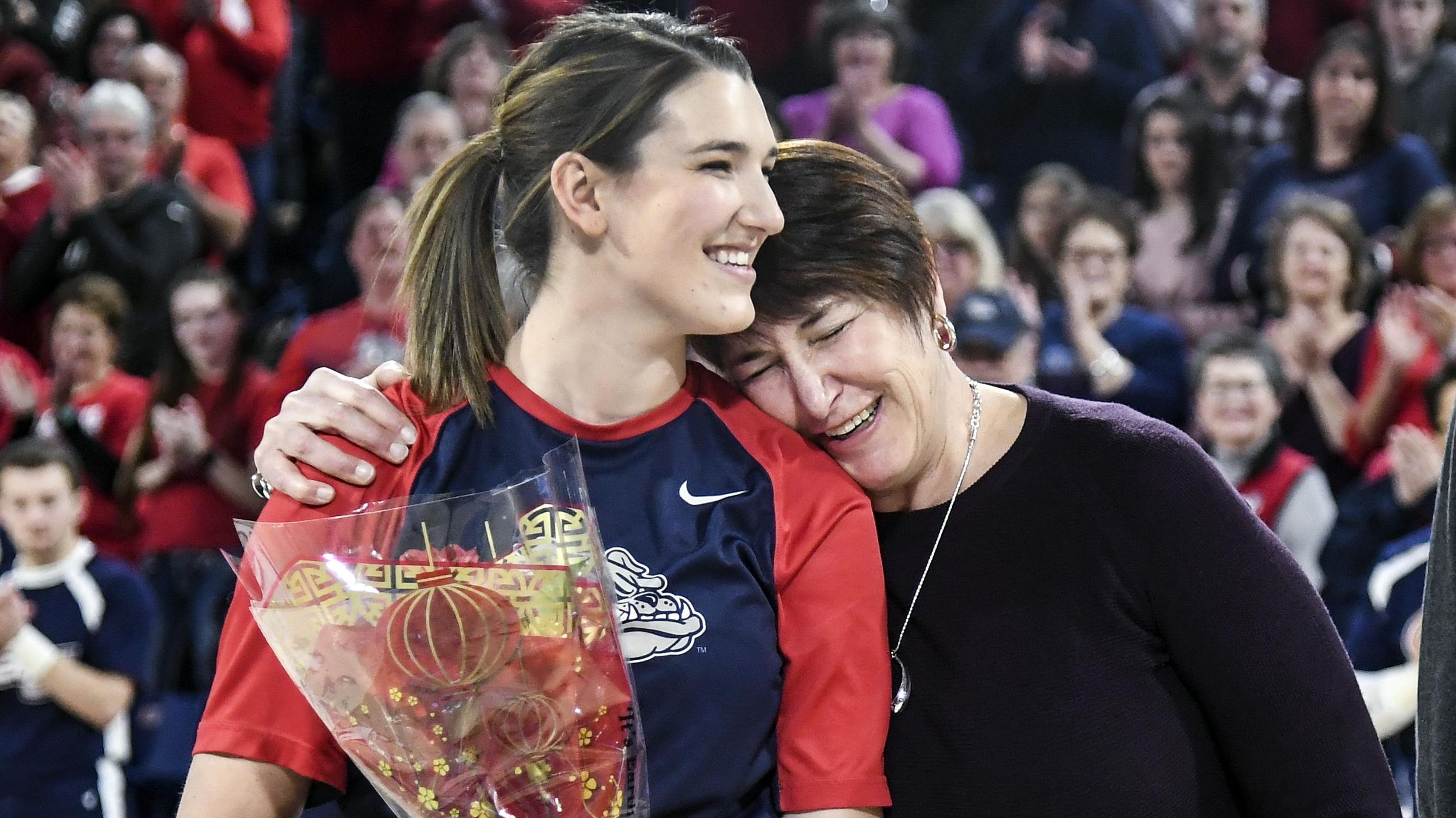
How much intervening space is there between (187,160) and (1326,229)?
4201 millimetres

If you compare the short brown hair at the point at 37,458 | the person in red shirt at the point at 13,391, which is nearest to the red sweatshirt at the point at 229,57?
the person in red shirt at the point at 13,391

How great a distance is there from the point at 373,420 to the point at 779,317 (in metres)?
0.49

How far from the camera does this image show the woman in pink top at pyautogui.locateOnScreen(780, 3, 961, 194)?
20.9 ft

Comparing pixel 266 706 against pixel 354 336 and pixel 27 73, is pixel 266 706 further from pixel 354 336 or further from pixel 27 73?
pixel 27 73

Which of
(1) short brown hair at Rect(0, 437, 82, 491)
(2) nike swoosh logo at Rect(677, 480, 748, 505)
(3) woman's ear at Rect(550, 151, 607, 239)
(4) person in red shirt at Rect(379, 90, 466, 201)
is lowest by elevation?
(1) short brown hair at Rect(0, 437, 82, 491)

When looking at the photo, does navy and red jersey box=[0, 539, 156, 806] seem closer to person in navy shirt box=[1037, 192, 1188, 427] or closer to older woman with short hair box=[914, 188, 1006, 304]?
older woman with short hair box=[914, 188, 1006, 304]

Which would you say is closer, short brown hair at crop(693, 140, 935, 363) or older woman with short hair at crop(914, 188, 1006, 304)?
short brown hair at crop(693, 140, 935, 363)

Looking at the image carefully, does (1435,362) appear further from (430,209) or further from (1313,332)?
(430,209)

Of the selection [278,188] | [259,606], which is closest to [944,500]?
[259,606]

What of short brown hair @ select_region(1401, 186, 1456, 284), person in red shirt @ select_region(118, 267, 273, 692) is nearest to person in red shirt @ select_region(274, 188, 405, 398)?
person in red shirt @ select_region(118, 267, 273, 692)

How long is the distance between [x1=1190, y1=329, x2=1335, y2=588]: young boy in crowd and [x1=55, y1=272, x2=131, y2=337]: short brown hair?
370cm

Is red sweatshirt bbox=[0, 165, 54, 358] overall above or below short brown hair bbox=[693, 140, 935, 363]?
below

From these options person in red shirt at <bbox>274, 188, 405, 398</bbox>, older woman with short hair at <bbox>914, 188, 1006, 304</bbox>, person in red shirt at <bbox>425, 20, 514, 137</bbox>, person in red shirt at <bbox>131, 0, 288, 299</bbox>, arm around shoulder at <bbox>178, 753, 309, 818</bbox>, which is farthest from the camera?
person in red shirt at <bbox>131, 0, 288, 299</bbox>

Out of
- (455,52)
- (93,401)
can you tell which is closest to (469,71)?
(455,52)
